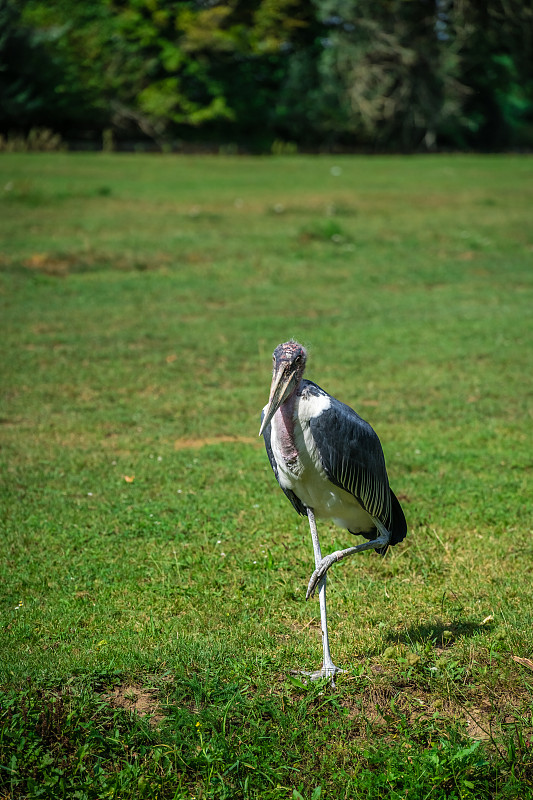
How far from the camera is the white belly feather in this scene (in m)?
3.74

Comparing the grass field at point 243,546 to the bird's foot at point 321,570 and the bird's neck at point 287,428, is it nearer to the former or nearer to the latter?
the bird's foot at point 321,570

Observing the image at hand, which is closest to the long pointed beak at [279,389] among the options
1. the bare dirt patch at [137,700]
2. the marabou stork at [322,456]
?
the marabou stork at [322,456]

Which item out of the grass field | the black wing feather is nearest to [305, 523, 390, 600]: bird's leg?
the black wing feather

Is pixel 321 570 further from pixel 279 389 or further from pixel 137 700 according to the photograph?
pixel 137 700

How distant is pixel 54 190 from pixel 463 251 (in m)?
9.77

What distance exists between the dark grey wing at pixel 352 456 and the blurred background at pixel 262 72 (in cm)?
2955

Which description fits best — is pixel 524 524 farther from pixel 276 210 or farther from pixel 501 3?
pixel 501 3

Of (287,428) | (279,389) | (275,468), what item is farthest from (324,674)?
(279,389)

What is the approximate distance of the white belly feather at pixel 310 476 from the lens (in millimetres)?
3742

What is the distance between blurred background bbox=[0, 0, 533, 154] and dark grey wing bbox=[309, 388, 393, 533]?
96.9ft

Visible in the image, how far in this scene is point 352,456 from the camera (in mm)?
3875

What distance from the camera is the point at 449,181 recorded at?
24750 mm

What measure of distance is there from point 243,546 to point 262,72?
3824 cm

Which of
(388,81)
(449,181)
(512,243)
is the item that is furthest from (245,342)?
(388,81)
